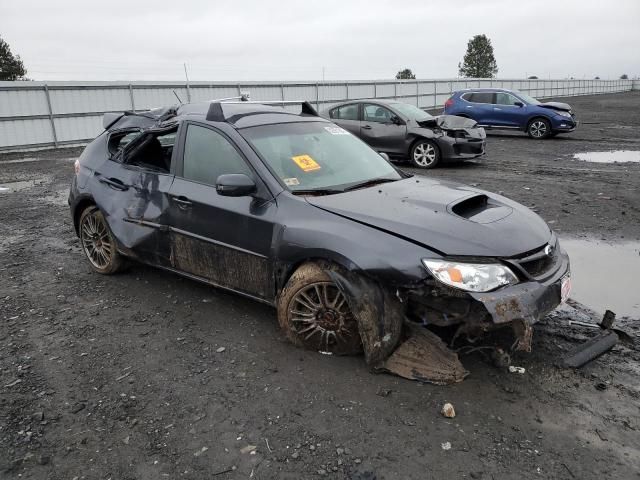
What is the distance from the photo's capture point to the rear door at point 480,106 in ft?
59.2

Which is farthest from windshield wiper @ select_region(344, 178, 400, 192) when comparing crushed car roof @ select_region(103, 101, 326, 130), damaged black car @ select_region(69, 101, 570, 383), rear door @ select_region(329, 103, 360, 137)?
rear door @ select_region(329, 103, 360, 137)

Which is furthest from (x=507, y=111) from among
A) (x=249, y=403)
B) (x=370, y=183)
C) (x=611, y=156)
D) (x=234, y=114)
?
(x=249, y=403)

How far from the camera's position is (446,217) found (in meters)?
3.36

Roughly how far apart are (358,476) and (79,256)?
4510 millimetres

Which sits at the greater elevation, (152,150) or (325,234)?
(152,150)

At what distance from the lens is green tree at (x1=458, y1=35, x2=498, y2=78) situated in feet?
253

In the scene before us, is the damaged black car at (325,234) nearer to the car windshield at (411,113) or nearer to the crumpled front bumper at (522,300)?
the crumpled front bumper at (522,300)

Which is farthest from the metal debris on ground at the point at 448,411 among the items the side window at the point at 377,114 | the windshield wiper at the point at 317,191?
the side window at the point at 377,114

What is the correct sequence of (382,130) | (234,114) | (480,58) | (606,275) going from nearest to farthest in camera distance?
(234,114) → (606,275) → (382,130) → (480,58)

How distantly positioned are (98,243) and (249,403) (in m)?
2.87

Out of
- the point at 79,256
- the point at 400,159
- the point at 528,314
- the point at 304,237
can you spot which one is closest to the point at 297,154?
the point at 304,237

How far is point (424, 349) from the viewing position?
3.26m

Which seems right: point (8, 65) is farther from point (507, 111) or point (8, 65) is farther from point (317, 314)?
point (317, 314)

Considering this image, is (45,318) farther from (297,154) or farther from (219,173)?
(297,154)
